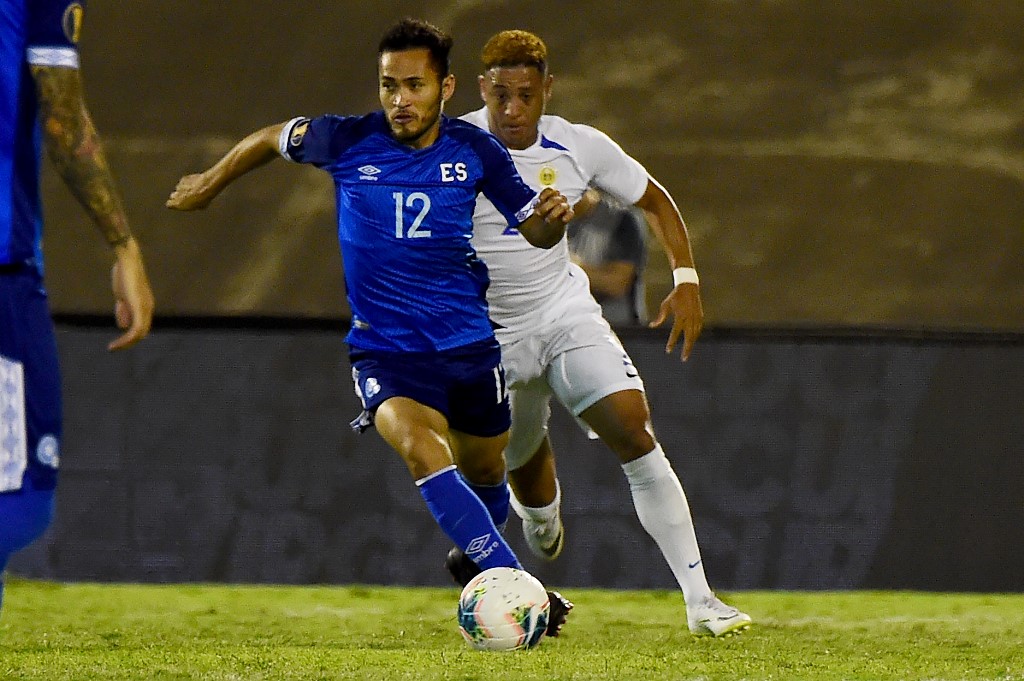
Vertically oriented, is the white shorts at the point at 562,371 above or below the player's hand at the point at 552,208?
below

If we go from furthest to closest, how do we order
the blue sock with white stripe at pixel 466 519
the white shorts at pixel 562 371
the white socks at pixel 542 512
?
the white socks at pixel 542 512 → the white shorts at pixel 562 371 → the blue sock with white stripe at pixel 466 519

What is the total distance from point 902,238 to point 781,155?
77 centimetres

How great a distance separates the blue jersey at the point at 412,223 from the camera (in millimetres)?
4516

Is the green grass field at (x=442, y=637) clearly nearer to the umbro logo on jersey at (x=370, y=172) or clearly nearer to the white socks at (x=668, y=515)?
the white socks at (x=668, y=515)

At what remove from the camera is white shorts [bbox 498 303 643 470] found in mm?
4867

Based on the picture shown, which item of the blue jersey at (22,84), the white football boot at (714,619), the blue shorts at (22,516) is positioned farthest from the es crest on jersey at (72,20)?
the white football boot at (714,619)

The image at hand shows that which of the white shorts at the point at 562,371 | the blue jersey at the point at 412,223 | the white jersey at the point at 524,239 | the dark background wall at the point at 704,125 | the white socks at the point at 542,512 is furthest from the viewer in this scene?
the dark background wall at the point at 704,125

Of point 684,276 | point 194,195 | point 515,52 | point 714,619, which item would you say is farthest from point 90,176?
point 714,619

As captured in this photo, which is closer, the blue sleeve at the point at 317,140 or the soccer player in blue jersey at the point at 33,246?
the soccer player in blue jersey at the point at 33,246

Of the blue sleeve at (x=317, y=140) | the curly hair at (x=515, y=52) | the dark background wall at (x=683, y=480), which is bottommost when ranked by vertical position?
the dark background wall at (x=683, y=480)

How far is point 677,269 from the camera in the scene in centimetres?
496

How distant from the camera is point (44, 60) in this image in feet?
9.05

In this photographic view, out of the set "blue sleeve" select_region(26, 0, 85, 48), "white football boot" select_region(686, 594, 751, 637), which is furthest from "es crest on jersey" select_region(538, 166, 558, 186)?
"blue sleeve" select_region(26, 0, 85, 48)

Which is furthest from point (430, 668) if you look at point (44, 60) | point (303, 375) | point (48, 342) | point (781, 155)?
point (781, 155)
